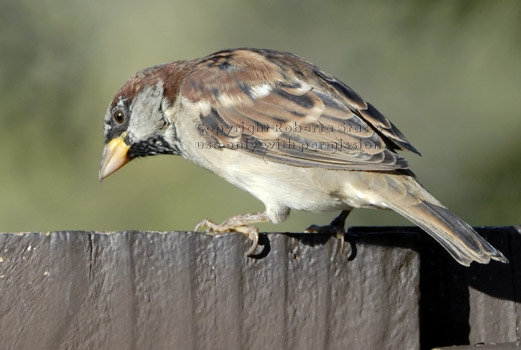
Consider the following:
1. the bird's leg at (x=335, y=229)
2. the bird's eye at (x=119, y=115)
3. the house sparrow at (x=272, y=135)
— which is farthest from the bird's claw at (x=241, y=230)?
the bird's eye at (x=119, y=115)

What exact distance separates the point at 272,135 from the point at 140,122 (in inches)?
31.7

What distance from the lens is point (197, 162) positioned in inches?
158

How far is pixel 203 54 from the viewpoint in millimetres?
5352

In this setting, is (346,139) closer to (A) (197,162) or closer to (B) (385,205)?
(B) (385,205)

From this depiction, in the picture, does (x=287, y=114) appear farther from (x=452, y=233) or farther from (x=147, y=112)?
(x=452, y=233)

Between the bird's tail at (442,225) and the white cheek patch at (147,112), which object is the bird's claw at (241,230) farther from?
the white cheek patch at (147,112)

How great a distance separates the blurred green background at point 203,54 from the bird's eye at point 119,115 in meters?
1.06

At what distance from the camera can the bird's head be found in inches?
164

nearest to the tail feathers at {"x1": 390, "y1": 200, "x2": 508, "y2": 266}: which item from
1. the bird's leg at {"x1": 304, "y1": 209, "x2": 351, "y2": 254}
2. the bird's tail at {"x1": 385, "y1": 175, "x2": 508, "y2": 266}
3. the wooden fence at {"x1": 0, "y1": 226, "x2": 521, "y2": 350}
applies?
the bird's tail at {"x1": 385, "y1": 175, "x2": 508, "y2": 266}

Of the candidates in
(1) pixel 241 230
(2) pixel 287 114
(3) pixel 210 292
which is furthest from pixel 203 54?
(3) pixel 210 292

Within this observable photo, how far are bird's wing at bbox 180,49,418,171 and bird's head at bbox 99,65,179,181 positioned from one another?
0.19 m

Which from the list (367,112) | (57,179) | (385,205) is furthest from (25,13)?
(385,205)

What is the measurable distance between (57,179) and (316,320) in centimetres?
325

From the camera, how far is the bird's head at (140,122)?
4.16 metres
